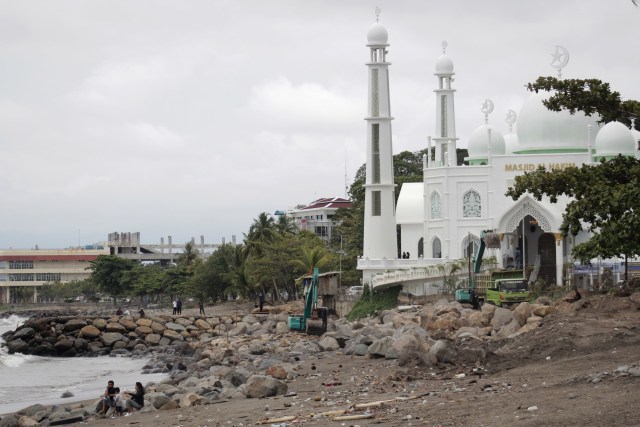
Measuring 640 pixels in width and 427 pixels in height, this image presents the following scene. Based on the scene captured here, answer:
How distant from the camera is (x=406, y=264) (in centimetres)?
5853

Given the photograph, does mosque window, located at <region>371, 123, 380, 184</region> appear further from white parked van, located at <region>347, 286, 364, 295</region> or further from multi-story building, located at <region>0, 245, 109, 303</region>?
multi-story building, located at <region>0, 245, 109, 303</region>

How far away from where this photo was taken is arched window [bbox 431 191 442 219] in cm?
5844

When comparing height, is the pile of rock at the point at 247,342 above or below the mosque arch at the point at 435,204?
below

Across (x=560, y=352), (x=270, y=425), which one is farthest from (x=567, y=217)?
(x=270, y=425)

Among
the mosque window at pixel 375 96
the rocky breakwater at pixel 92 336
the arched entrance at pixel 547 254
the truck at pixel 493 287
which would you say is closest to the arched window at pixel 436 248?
the arched entrance at pixel 547 254

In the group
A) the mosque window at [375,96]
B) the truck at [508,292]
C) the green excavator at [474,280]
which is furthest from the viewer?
the mosque window at [375,96]

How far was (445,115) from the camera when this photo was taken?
2484 inches

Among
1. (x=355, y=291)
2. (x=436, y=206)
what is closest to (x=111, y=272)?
(x=355, y=291)

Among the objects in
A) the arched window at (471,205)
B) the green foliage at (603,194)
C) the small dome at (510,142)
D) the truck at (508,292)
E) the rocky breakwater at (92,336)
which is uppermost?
the small dome at (510,142)

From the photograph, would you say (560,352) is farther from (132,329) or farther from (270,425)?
(132,329)

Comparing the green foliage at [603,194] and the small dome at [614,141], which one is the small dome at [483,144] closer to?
the small dome at [614,141]

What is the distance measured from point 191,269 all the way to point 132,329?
45242 mm

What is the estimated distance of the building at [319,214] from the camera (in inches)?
4680

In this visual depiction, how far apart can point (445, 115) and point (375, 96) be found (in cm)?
549
